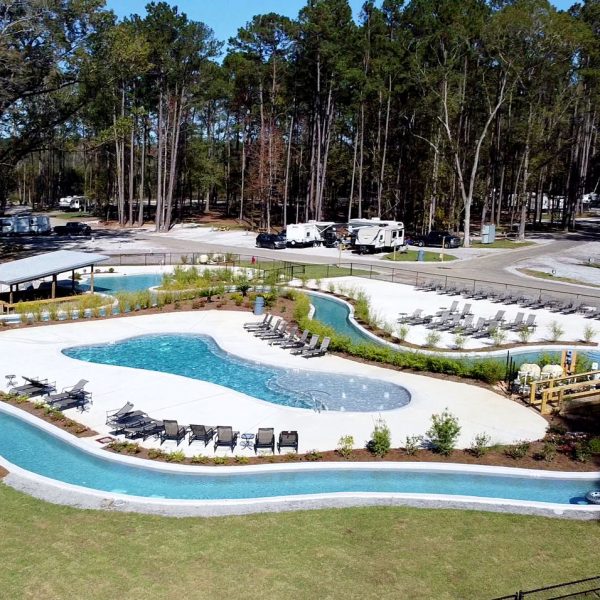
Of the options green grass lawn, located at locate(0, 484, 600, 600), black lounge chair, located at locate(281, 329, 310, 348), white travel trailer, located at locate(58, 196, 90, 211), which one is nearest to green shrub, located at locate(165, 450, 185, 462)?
green grass lawn, located at locate(0, 484, 600, 600)

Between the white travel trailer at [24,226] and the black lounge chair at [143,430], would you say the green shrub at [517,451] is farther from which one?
the white travel trailer at [24,226]

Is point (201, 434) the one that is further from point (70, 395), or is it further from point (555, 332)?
point (555, 332)

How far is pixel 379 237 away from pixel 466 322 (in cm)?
2322

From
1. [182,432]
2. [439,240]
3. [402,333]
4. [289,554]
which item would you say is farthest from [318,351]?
[439,240]

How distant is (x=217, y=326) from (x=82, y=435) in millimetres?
12035

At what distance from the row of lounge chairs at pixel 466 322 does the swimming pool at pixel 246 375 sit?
772 cm

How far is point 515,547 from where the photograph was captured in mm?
11344

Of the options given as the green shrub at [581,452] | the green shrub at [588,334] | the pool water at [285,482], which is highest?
the green shrub at [588,334]

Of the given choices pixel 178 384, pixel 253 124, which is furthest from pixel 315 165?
pixel 178 384

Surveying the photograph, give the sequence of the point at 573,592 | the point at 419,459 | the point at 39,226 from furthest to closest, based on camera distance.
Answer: the point at 39,226 → the point at 419,459 → the point at 573,592

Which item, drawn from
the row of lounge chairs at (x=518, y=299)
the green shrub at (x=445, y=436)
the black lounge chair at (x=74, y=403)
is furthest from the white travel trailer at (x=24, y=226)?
the green shrub at (x=445, y=436)

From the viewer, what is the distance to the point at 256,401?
61.3 feet

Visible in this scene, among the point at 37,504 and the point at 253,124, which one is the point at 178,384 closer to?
the point at 37,504

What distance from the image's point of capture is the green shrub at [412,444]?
15328 millimetres
